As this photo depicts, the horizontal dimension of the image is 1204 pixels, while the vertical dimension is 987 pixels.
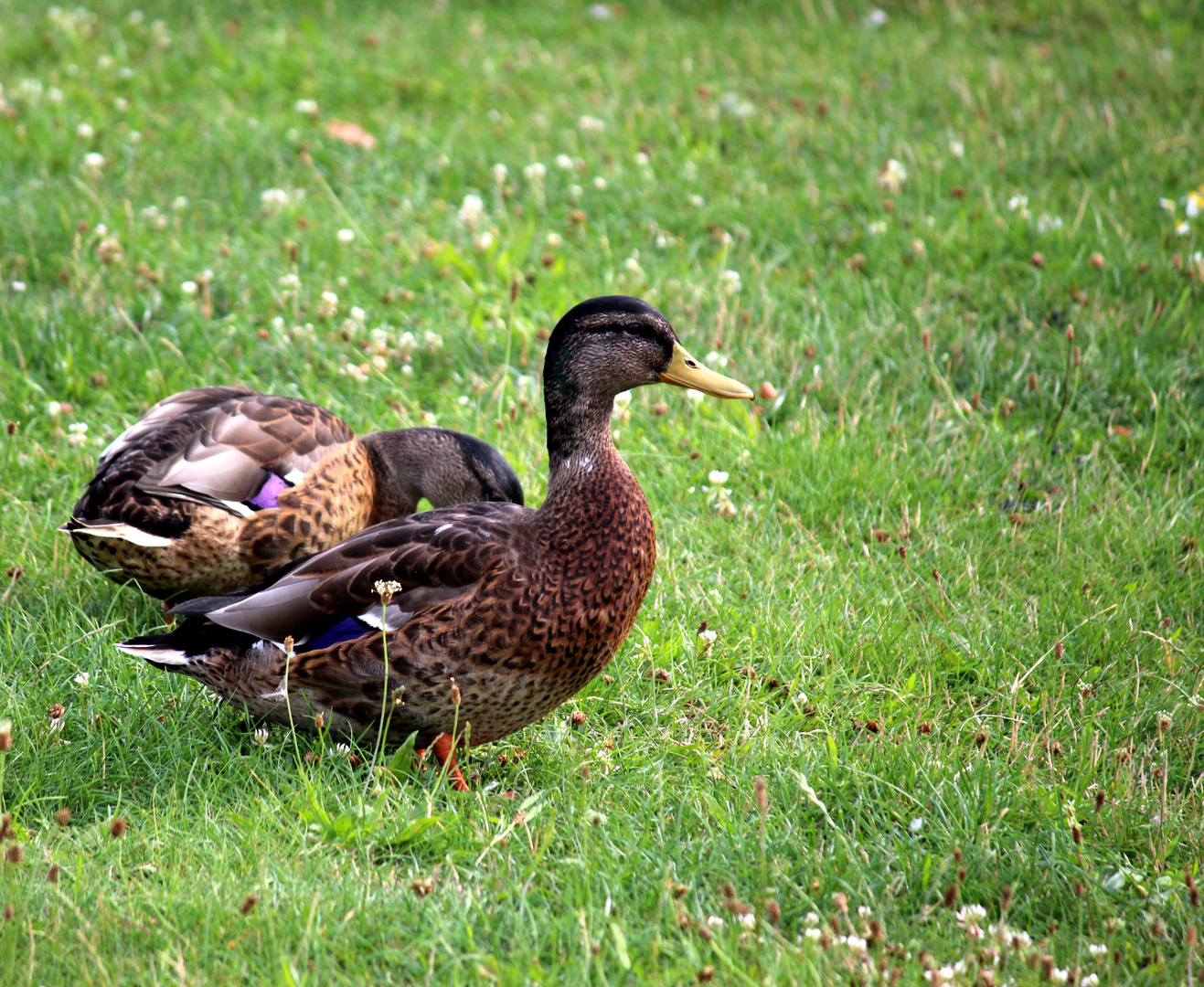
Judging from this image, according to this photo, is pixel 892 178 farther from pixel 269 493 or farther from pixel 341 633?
pixel 341 633

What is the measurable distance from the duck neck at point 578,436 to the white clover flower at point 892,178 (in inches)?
149

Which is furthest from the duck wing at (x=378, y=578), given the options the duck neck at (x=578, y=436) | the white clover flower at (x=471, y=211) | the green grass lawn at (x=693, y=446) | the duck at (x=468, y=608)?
the white clover flower at (x=471, y=211)

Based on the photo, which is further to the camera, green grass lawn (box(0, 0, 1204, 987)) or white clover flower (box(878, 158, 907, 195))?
white clover flower (box(878, 158, 907, 195))

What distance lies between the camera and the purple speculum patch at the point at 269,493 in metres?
4.34

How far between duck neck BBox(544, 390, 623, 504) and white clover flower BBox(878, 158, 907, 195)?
379 centimetres

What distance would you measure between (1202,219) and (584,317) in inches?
170

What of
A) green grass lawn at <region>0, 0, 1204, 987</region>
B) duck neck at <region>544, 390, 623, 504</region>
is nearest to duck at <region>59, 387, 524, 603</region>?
green grass lawn at <region>0, 0, 1204, 987</region>

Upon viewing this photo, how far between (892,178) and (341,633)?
184 inches

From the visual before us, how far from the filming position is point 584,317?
12.1 feet

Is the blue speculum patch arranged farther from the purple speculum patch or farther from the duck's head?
the purple speculum patch

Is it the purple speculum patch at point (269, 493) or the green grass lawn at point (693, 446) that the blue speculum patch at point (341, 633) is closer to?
the green grass lawn at point (693, 446)

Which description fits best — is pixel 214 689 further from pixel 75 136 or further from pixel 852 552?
pixel 75 136

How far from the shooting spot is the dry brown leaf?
743 centimetres

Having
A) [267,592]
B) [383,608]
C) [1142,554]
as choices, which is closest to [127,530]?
[267,592]
